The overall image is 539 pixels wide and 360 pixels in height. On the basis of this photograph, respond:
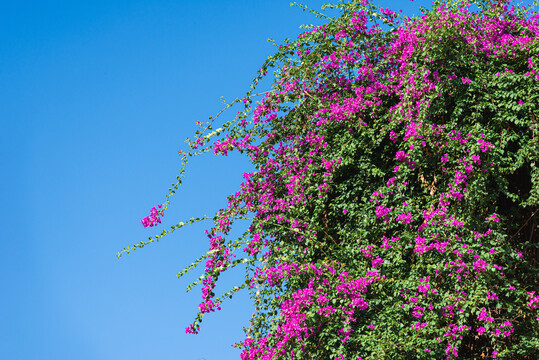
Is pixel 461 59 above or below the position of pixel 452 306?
above

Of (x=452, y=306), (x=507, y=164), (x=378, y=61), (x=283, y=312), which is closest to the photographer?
(x=452, y=306)

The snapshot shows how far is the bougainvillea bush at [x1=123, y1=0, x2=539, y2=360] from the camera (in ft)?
16.1

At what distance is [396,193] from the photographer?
215 inches

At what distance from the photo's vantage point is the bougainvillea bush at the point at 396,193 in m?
4.90

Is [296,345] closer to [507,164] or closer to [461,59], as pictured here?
[507,164]

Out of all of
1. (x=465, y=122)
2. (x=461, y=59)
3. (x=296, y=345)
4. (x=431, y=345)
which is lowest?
(x=431, y=345)

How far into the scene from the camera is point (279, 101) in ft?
21.7

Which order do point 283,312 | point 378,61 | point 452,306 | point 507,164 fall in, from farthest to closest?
point 378,61 < point 283,312 < point 507,164 < point 452,306

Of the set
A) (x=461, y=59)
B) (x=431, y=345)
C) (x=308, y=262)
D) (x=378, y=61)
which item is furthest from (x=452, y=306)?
(x=378, y=61)

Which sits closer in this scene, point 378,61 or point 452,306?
point 452,306

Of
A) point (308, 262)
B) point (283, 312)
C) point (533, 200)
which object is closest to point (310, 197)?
point (308, 262)

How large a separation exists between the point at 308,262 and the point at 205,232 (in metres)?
1.25

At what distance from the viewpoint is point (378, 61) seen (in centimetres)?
624

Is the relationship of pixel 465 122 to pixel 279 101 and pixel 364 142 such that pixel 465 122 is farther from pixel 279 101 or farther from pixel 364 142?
pixel 279 101
